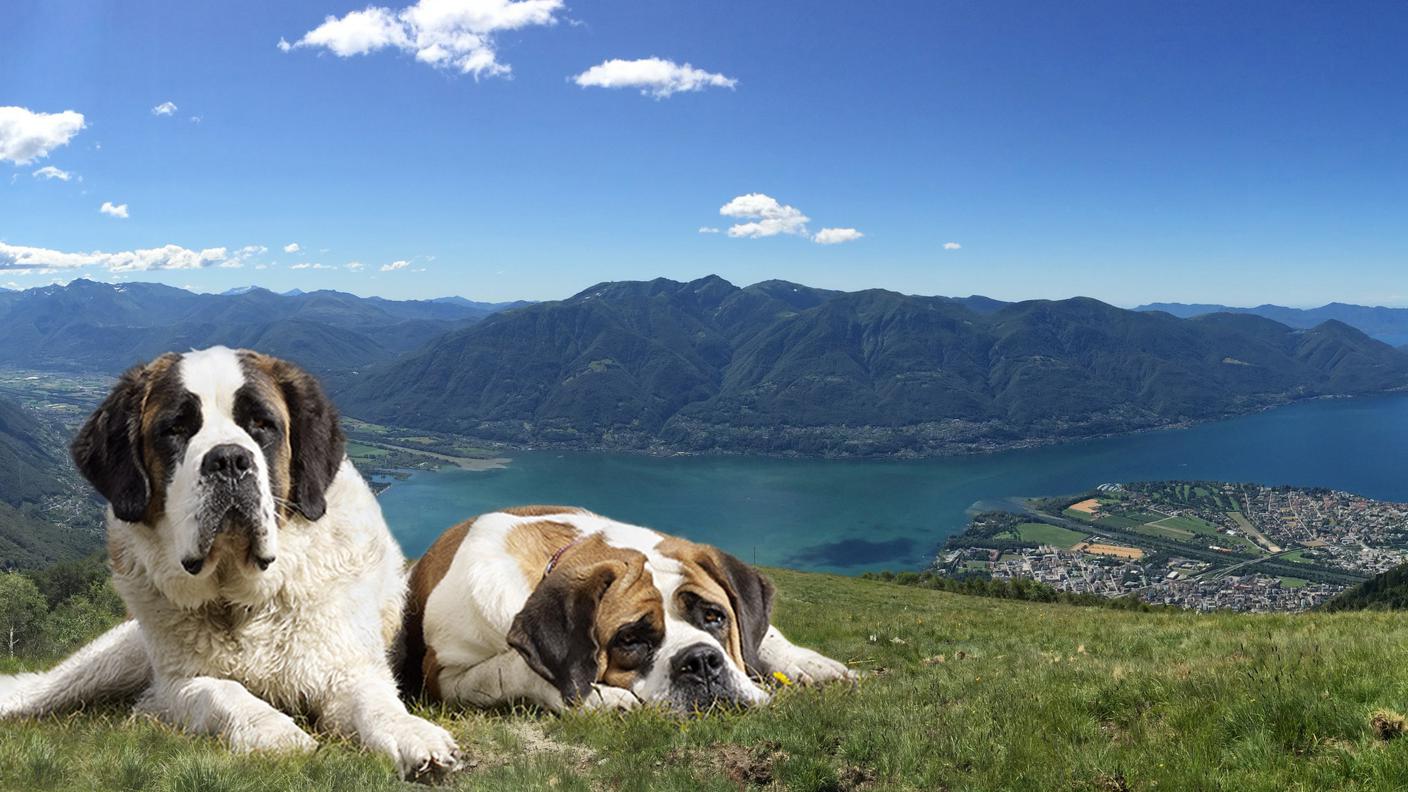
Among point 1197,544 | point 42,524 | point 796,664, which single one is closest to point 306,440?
point 796,664

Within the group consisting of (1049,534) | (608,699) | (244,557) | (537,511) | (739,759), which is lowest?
(1049,534)

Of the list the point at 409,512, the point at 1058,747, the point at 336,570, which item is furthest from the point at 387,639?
→ the point at 409,512

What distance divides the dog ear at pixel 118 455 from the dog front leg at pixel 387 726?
1.64 m

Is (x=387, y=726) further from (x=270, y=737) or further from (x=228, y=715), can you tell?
(x=228, y=715)

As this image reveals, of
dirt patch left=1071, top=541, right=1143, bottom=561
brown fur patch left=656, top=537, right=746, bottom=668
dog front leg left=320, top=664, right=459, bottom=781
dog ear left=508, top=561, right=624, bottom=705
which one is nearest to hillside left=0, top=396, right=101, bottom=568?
dog front leg left=320, top=664, right=459, bottom=781

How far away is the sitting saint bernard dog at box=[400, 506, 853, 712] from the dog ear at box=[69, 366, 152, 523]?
2366 millimetres

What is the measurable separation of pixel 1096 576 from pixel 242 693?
143m

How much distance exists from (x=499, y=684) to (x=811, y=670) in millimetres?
2624

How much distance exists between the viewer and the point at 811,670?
23.6ft

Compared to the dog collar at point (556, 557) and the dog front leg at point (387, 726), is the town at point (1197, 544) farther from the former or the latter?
the dog front leg at point (387, 726)

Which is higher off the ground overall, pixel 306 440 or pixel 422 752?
pixel 306 440

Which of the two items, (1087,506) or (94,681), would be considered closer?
(94,681)

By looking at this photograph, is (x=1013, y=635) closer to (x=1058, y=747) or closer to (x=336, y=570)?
(x=1058, y=747)

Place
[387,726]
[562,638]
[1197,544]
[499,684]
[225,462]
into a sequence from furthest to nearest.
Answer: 1. [1197,544]
2. [499,684]
3. [562,638]
4. [387,726]
5. [225,462]
